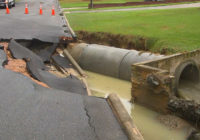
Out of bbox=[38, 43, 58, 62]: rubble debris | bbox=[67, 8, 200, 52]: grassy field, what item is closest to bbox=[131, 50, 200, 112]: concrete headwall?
bbox=[67, 8, 200, 52]: grassy field

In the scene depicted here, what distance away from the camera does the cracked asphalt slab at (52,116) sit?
3967 millimetres

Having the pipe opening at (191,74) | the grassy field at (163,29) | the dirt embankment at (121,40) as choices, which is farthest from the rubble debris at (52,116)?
the dirt embankment at (121,40)

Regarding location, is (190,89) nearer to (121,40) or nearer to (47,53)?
(121,40)

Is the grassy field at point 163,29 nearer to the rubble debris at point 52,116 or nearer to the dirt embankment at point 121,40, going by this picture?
the dirt embankment at point 121,40

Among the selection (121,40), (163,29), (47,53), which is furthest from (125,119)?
(163,29)

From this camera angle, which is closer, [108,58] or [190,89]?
[190,89]

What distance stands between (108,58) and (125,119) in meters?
9.78

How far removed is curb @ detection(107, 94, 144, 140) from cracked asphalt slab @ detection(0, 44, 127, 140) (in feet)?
0.26

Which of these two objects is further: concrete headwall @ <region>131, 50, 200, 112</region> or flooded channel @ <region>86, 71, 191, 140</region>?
concrete headwall @ <region>131, 50, 200, 112</region>

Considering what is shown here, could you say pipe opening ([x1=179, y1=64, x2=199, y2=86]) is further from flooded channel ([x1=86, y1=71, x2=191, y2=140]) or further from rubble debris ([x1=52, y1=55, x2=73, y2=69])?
rubble debris ([x1=52, y1=55, x2=73, y2=69])

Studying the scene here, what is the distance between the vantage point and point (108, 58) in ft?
45.8

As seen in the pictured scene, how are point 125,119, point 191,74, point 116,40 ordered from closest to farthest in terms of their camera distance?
point 125,119
point 191,74
point 116,40

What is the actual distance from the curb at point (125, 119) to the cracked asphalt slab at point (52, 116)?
8 cm

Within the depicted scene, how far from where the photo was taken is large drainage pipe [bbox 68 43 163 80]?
1285 centimetres
